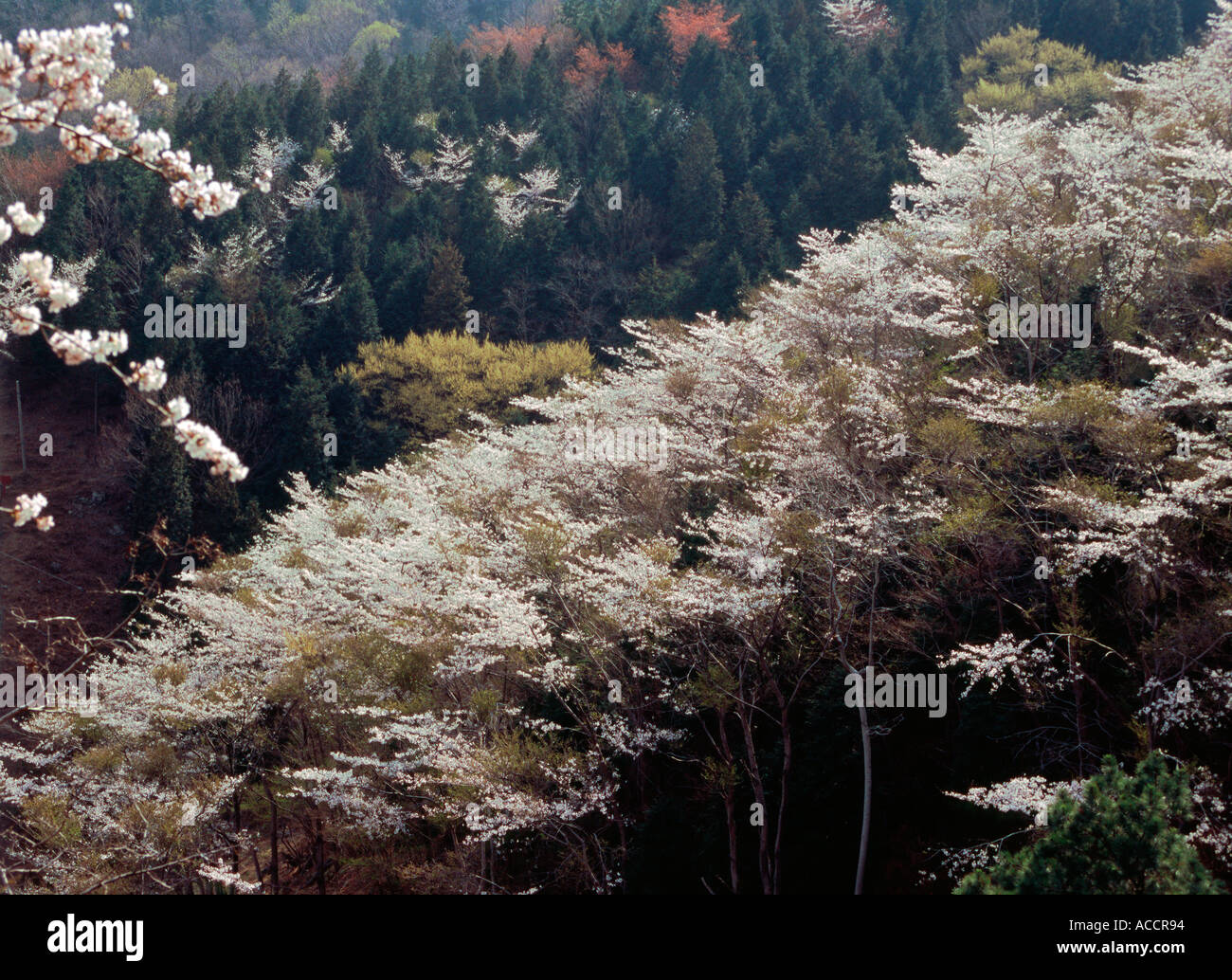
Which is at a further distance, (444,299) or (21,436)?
(444,299)

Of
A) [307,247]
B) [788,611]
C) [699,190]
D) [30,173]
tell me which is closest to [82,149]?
[788,611]

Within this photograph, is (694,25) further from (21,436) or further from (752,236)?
(21,436)

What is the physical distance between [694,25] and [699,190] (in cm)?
1356

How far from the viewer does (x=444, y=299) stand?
3381 cm

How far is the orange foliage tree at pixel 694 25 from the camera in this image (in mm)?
44031

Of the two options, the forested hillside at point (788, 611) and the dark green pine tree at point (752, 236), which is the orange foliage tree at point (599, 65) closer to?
the dark green pine tree at point (752, 236)

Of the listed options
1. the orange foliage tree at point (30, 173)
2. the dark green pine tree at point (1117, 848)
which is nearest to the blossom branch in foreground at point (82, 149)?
the dark green pine tree at point (1117, 848)

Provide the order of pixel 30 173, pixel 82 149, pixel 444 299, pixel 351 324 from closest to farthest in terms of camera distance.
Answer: pixel 82 149, pixel 351 324, pixel 444 299, pixel 30 173

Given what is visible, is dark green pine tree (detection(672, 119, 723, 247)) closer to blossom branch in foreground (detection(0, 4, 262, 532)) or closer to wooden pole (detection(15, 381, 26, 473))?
wooden pole (detection(15, 381, 26, 473))

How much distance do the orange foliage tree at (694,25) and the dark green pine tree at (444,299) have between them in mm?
17660

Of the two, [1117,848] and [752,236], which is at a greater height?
[752,236]

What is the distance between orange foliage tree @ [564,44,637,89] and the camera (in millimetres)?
44438

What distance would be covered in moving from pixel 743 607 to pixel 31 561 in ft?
83.2
